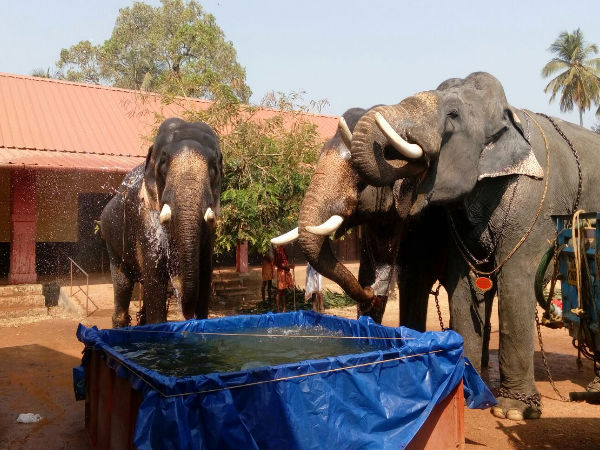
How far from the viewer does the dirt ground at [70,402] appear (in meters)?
4.89

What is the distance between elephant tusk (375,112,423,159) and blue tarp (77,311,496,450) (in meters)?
1.35

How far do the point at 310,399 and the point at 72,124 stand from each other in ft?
41.3

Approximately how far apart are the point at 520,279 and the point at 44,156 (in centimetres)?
1013

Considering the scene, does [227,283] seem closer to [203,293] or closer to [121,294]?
[121,294]

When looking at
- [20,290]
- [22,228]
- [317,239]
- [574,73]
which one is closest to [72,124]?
[22,228]

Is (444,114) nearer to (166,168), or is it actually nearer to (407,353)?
(407,353)

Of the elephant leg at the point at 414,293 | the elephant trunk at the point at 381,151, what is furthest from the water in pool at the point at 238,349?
the elephant trunk at the point at 381,151

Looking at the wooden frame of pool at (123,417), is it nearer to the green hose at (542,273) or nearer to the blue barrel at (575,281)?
the blue barrel at (575,281)

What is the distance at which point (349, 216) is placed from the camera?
5066 millimetres

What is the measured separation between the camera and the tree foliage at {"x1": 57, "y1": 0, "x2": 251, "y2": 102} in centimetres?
2920

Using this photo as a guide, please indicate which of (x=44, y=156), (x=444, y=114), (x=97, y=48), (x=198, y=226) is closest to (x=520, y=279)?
(x=444, y=114)

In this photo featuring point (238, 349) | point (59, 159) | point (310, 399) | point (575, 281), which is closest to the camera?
point (310, 399)

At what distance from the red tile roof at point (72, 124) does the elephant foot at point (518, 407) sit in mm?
8024

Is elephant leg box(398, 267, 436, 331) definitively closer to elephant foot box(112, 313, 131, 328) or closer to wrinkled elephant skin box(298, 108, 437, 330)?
wrinkled elephant skin box(298, 108, 437, 330)
